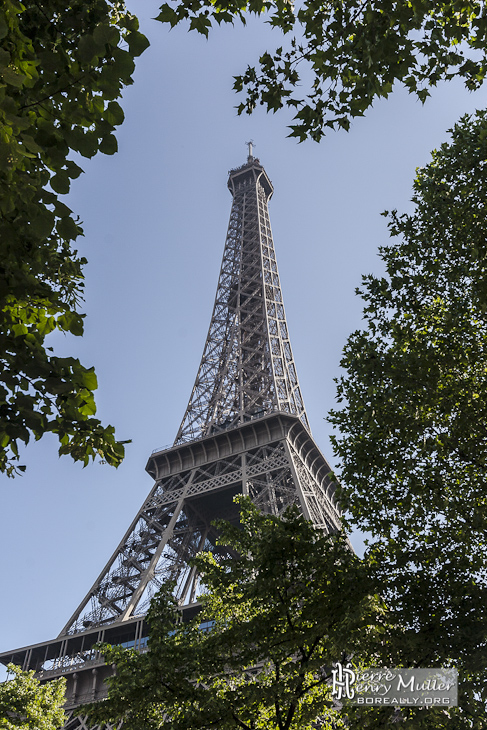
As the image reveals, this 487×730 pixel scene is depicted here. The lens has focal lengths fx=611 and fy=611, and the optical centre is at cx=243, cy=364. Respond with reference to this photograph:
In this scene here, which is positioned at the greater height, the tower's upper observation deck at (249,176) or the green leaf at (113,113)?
A: the tower's upper observation deck at (249,176)

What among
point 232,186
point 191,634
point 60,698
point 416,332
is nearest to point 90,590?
point 60,698

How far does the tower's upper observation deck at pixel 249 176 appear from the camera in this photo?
254 ft

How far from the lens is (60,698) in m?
21.2

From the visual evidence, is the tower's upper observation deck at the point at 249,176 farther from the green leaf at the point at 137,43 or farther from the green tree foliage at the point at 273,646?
the green leaf at the point at 137,43

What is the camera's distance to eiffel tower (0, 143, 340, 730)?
3086 centimetres

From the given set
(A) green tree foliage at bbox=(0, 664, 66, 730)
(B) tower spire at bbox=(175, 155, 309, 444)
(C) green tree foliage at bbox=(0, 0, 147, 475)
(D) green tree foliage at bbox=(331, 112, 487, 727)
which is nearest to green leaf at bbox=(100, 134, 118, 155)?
(C) green tree foliage at bbox=(0, 0, 147, 475)

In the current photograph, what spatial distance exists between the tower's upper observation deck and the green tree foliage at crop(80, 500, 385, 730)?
70.1 metres

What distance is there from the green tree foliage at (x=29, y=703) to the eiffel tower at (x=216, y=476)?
220 inches

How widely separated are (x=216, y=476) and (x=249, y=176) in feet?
163

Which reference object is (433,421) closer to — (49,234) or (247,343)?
(49,234)

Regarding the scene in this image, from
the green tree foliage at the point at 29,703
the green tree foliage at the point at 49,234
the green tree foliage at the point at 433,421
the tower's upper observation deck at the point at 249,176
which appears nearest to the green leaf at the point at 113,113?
the green tree foliage at the point at 49,234

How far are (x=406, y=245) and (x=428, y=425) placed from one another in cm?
411

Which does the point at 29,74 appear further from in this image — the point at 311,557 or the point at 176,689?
the point at 176,689

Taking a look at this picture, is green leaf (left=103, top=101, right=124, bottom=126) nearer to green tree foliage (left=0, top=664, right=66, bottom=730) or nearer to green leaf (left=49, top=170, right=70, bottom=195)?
green leaf (left=49, top=170, right=70, bottom=195)
